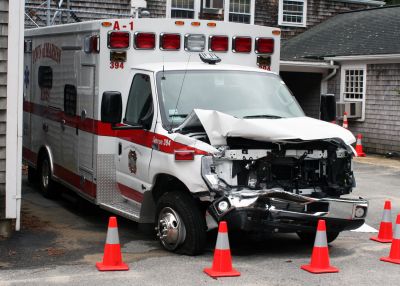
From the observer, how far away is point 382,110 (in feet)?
65.1

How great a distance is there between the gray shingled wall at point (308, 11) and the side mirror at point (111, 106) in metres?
17.2

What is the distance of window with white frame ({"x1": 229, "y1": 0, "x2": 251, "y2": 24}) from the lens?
78.4 ft

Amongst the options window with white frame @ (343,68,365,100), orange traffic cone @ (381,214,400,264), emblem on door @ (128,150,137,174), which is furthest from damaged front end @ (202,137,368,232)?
window with white frame @ (343,68,365,100)

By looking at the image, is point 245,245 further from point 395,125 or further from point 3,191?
point 395,125

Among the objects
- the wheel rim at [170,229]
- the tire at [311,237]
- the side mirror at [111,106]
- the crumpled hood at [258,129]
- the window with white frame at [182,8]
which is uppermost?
the window with white frame at [182,8]

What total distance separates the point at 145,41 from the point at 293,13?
57.8 ft

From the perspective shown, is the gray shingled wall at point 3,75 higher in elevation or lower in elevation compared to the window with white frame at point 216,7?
lower

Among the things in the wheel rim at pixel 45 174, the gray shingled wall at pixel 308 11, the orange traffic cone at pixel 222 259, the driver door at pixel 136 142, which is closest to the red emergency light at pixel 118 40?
the driver door at pixel 136 142

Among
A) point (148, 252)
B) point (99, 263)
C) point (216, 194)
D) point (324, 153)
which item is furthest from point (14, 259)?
point (324, 153)

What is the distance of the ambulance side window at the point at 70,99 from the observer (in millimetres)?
9719

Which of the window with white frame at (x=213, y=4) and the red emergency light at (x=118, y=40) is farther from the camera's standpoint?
the window with white frame at (x=213, y=4)

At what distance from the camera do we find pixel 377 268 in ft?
23.4

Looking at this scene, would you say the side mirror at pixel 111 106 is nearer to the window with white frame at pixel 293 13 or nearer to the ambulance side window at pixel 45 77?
the ambulance side window at pixel 45 77

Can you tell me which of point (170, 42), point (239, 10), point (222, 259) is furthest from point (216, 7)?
point (222, 259)
